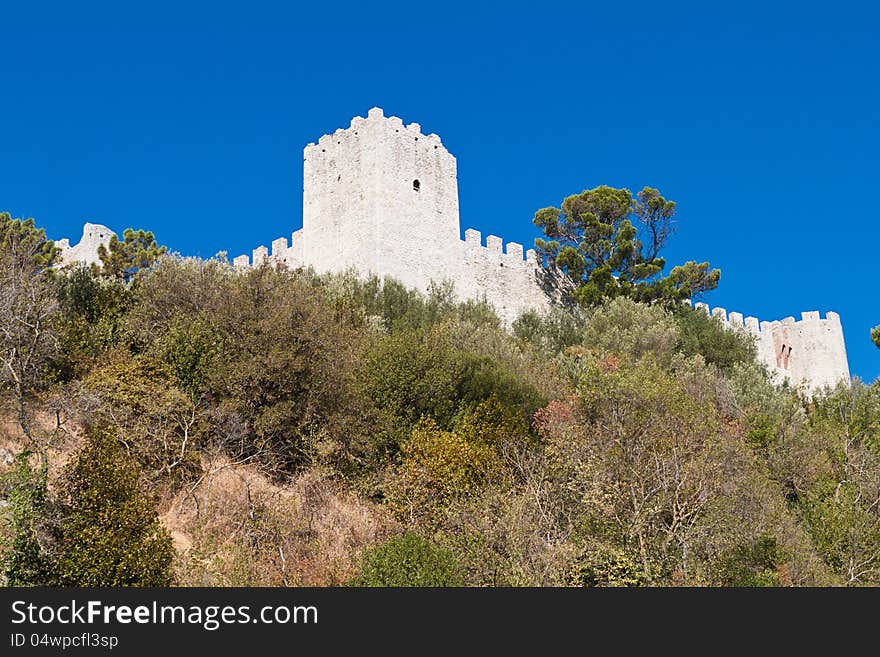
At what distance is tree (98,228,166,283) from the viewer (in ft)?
92.5

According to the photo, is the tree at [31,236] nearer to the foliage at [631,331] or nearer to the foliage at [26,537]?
the foliage at [26,537]

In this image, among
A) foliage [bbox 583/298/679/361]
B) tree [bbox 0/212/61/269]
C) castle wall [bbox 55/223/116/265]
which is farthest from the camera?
castle wall [bbox 55/223/116/265]

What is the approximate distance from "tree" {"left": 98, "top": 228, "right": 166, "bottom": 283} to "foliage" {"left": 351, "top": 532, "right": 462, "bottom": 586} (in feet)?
60.5

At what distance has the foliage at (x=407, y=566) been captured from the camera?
459 inches

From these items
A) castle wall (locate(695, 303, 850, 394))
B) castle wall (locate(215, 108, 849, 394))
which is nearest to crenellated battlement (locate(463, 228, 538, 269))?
castle wall (locate(215, 108, 849, 394))

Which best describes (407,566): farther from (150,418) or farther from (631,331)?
(631,331)

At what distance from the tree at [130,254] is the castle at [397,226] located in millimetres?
2773

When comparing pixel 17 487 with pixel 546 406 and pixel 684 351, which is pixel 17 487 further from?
pixel 684 351

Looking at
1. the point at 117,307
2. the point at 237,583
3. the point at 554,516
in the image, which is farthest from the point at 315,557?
the point at 117,307

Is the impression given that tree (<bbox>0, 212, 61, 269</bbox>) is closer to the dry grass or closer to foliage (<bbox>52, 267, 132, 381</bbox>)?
foliage (<bbox>52, 267, 132, 381</bbox>)

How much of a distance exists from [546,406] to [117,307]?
9733mm

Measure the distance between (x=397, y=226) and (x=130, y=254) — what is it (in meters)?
8.88

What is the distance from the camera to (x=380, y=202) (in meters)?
27.7

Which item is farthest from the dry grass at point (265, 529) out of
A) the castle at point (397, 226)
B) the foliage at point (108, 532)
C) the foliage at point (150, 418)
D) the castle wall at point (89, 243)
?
the castle wall at point (89, 243)
